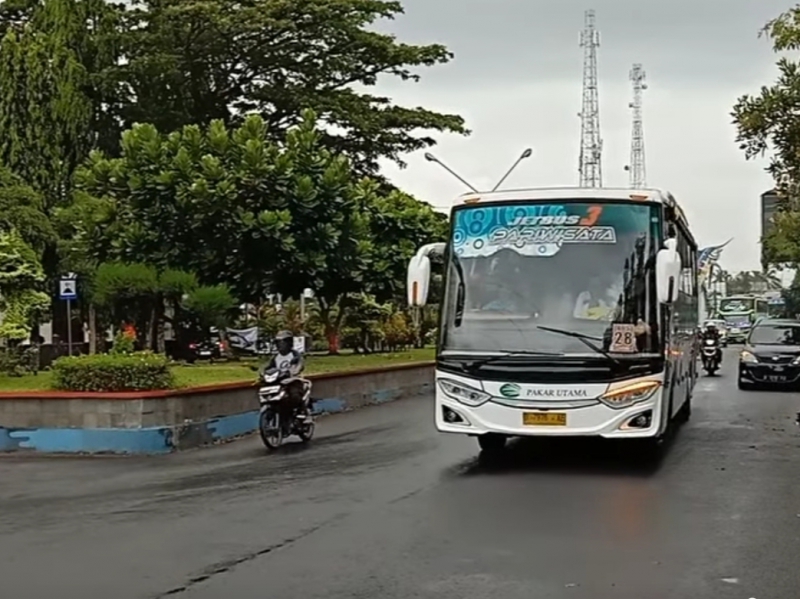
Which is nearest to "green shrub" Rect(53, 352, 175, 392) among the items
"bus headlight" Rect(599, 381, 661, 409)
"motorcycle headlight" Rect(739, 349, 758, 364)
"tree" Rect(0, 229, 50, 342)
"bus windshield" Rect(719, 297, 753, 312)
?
"tree" Rect(0, 229, 50, 342)

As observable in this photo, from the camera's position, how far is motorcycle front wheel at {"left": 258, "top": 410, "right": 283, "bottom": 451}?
52.5 feet

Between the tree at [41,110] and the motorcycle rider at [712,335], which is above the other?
the tree at [41,110]

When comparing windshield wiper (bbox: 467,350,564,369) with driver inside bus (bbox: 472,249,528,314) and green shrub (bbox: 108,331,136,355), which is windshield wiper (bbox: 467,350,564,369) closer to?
driver inside bus (bbox: 472,249,528,314)

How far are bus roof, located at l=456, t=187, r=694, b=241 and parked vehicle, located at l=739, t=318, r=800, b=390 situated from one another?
13.9 m

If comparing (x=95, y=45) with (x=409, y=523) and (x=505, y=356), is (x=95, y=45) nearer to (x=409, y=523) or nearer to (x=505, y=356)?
(x=505, y=356)

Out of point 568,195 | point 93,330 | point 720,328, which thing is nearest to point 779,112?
point 568,195

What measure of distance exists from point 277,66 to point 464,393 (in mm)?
23516

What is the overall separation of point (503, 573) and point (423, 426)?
11.0 meters

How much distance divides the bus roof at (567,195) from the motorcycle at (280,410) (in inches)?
167

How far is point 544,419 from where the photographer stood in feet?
41.2

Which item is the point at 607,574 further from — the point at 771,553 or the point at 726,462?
the point at 726,462

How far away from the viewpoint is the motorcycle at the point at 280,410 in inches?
632

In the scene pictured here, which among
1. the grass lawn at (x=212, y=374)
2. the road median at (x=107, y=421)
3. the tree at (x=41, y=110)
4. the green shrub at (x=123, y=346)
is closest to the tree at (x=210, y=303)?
the grass lawn at (x=212, y=374)

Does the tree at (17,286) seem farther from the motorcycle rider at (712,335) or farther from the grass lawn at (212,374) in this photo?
the motorcycle rider at (712,335)
